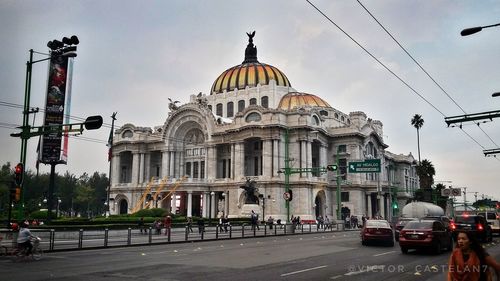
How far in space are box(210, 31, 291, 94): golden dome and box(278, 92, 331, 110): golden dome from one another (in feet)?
17.1

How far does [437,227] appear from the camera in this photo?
20.9 meters

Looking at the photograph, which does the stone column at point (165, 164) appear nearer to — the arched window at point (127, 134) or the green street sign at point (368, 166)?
the arched window at point (127, 134)

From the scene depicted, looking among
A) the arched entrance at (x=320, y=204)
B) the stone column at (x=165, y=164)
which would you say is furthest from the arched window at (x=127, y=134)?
the arched entrance at (x=320, y=204)

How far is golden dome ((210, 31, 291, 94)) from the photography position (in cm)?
8983

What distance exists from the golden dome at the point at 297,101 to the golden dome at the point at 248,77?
5217 mm

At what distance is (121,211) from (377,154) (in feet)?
167

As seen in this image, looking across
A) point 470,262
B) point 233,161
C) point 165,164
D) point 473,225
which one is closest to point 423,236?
point 473,225

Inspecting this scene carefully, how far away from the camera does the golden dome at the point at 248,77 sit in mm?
89831

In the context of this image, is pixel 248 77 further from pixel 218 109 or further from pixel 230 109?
pixel 218 109

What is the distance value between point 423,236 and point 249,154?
58309 mm

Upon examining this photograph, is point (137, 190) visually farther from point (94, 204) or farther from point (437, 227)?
point (437, 227)

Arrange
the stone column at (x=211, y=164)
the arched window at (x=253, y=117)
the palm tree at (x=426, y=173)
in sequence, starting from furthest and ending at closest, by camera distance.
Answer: the palm tree at (x=426, y=173) → the stone column at (x=211, y=164) → the arched window at (x=253, y=117)

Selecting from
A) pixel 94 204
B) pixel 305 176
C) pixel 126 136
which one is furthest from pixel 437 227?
pixel 94 204

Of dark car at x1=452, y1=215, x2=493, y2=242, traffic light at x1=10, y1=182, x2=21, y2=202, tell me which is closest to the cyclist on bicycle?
traffic light at x1=10, y1=182, x2=21, y2=202
